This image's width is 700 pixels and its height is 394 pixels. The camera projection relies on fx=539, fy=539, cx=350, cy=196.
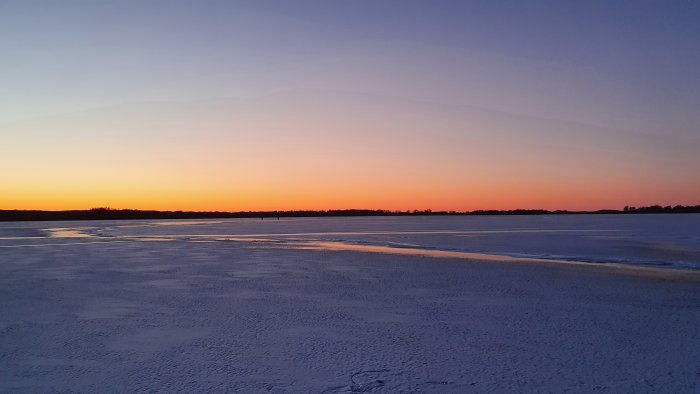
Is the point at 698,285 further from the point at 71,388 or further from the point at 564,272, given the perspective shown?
the point at 71,388

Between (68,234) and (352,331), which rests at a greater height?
(68,234)

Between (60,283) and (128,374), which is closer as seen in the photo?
(128,374)

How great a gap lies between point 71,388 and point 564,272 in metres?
11.1

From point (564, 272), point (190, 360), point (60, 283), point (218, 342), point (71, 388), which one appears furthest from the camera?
point (564, 272)

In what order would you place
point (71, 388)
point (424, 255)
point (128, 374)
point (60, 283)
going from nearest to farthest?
point (71, 388), point (128, 374), point (60, 283), point (424, 255)

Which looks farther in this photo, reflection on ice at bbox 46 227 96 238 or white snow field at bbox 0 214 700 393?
reflection on ice at bbox 46 227 96 238

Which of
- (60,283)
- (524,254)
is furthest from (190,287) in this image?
(524,254)

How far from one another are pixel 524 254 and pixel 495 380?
14.1 m

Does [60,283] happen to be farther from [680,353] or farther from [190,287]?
[680,353]

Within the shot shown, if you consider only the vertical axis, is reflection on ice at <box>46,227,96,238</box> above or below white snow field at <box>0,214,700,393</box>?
above

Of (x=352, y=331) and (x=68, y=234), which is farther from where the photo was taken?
(x=68, y=234)

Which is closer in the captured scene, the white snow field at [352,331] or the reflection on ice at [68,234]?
the white snow field at [352,331]

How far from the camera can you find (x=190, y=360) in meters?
5.36

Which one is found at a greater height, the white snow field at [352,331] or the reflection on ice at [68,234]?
the reflection on ice at [68,234]
